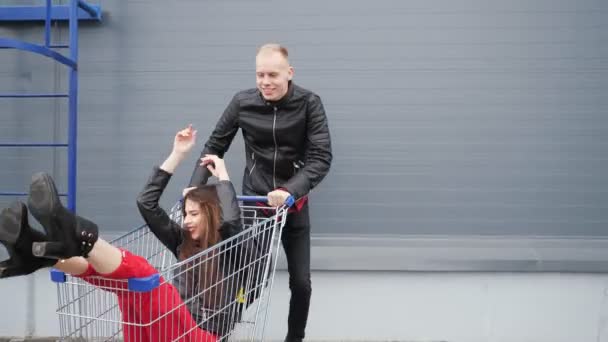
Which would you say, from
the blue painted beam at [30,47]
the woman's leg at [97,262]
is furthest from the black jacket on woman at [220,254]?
the blue painted beam at [30,47]

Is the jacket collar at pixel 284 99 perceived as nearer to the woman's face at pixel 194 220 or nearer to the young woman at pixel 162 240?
the young woman at pixel 162 240

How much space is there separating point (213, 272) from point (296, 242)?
3.10 ft

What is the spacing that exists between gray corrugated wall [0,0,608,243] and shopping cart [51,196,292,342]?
175cm

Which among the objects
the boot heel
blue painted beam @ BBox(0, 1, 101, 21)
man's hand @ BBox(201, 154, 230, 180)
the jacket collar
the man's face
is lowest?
the boot heel

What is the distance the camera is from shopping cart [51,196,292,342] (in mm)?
2240

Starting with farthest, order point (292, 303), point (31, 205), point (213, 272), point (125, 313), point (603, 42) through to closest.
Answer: point (603, 42) < point (292, 303) < point (213, 272) < point (125, 313) < point (31, 205)

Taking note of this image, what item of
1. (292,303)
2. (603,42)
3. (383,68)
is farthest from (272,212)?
(603,42)

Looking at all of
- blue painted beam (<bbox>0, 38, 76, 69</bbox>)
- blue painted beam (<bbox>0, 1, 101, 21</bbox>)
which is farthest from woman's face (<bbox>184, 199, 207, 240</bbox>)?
blue painted beam (<bbox>0, 1, 101, 21</bbox>)

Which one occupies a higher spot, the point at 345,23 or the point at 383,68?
the point at 345,23

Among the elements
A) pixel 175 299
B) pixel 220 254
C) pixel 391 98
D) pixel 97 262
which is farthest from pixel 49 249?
pixel 391 98

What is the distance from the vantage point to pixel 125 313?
2.30 metres

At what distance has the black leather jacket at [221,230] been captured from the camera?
102 inches

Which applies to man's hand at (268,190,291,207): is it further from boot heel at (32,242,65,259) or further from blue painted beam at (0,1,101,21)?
blue painted beam at (0,1,101,21)

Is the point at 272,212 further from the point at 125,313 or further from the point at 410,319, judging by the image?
the point at 410,319
